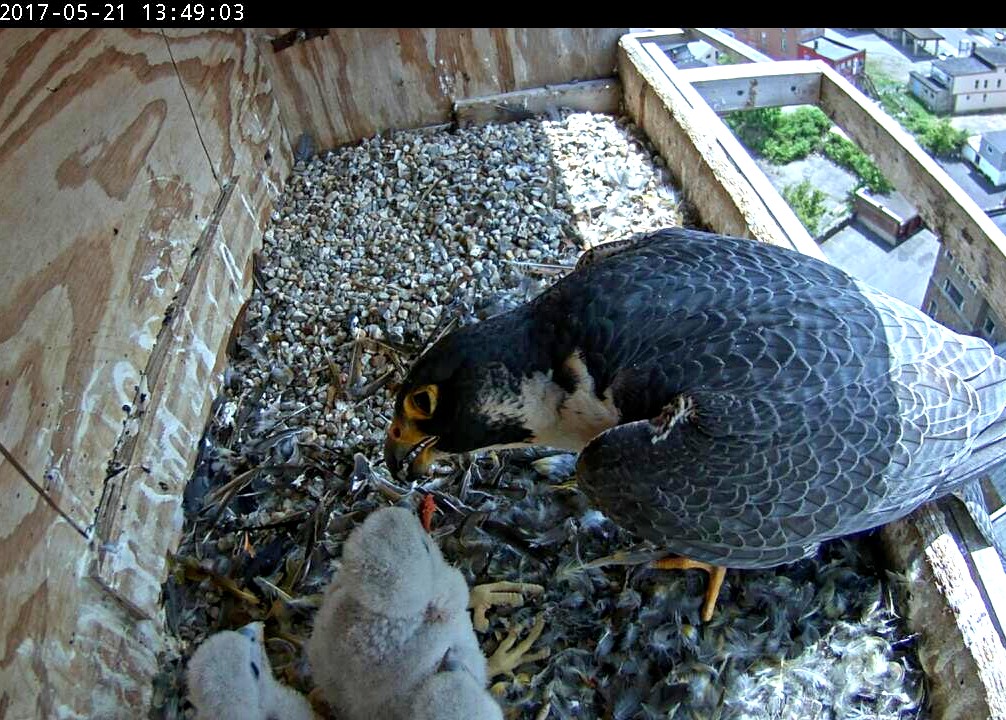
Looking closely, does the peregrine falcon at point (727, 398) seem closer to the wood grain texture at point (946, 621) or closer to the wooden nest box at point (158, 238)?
the wood grain texture at point (946, 621)

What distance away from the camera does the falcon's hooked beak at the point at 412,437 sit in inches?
70.9

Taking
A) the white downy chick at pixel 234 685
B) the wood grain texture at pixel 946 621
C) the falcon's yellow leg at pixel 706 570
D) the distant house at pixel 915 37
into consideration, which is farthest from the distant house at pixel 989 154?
the white downy chick at pixel 234 685

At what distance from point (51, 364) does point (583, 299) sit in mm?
1172

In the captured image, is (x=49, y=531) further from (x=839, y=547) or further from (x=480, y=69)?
(x=480, y=69)

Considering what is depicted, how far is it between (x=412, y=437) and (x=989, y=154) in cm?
168

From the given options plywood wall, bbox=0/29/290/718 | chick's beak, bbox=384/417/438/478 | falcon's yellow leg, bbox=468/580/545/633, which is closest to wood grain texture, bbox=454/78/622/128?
plywood wall, bbox=0/29/290/718

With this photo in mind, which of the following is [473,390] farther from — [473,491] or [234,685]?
[234,685]

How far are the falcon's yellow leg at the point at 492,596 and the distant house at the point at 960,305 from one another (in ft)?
4.21

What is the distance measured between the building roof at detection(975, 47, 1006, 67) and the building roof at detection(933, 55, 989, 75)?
0.5 inches

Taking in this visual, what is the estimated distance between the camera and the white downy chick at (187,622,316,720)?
1534 mm

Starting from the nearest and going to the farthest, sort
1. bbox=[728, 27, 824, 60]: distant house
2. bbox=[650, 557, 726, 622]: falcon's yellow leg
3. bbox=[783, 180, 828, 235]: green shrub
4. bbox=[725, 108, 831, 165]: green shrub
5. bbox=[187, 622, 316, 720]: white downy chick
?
bbox=[187, 622, 316, 720]: white downy chick
bbox=[650, 557, 726, 622]: falcon's yellow leg
bbox=[728, 27, 824, 60]: distant house
bbox=[783, 180, 828, 235]: green shrub
bbox=[725, 108, 831, 165]: green shrub

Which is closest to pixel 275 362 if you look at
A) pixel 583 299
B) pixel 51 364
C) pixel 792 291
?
pixel 51 364

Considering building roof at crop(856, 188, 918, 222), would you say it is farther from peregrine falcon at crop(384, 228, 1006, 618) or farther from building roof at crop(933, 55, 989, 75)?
peregrine falcon at crop(384, 228, 1006, 618)

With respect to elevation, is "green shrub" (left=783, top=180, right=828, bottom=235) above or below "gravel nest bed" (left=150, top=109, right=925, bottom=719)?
above
